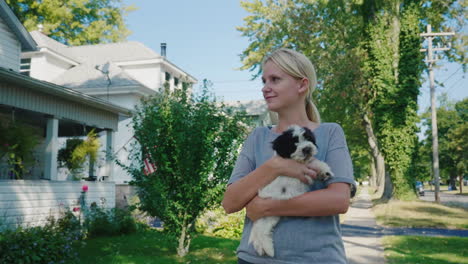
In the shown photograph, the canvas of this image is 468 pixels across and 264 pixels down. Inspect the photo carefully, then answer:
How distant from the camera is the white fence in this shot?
37.2 ft

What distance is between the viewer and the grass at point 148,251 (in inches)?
379

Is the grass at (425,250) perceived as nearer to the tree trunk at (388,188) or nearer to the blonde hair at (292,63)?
the blonde hair at (292,63)

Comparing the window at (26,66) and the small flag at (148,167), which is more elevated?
the window at (26,66)

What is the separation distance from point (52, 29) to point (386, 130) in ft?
86.1

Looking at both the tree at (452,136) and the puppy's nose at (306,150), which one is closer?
the puppy's nose at (306,150)

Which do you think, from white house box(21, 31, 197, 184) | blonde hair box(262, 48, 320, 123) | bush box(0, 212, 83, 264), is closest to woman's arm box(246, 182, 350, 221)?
blonde hair box(262, 48, 320, 123)

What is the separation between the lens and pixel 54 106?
1378cm

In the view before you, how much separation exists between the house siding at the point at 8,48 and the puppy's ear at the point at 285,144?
16.2 metres

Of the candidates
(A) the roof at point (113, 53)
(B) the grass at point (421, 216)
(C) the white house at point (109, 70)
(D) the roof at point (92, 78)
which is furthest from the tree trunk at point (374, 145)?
(D) the roof at point (92, 78)

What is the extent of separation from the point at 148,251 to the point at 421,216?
12940 mm

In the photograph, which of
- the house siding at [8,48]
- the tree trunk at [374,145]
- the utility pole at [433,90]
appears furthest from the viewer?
the tree trunk at [374,145]

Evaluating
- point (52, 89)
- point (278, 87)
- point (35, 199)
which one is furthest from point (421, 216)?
point (278, 87)

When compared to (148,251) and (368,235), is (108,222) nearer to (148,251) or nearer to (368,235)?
Answer: (148,251)

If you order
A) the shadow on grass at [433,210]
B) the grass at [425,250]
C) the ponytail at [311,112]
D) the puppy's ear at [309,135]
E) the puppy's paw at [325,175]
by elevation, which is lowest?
the grass at [425,250]
